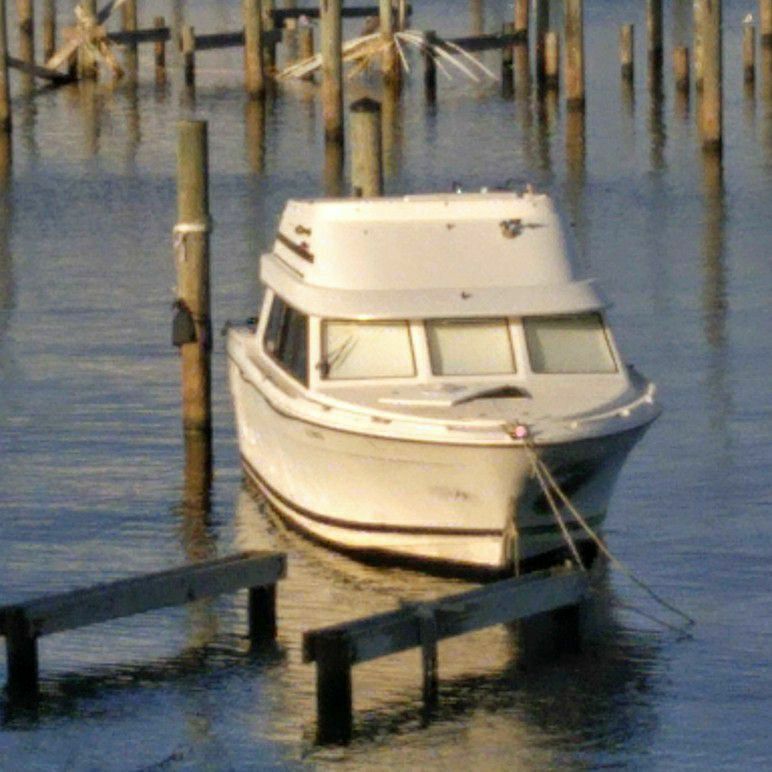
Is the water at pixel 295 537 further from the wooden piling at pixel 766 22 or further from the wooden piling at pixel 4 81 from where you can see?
the wooden piling at pixel 766 22

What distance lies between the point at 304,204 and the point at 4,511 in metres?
3.07

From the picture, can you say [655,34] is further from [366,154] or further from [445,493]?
[445,493]

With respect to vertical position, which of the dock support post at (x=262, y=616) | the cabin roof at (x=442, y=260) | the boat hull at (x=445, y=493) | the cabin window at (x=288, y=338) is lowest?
the dock support post at (x=262, y=616)

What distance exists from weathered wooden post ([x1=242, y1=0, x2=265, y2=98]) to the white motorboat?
28390mm

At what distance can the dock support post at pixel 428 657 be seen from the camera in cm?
1310

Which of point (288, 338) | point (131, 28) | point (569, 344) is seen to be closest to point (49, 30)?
point (131, 28)

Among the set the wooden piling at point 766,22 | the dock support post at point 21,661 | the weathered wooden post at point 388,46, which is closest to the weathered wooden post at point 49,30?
the weathered wooden post at point 388,46

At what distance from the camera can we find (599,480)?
1580cm

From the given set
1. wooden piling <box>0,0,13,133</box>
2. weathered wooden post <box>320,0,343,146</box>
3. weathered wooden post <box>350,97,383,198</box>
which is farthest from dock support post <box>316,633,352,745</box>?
wooden piling <box>0,0,13,133</box>

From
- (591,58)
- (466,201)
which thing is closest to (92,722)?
(466,201)

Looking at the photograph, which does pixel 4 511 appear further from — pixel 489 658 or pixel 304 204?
pixel 489 658

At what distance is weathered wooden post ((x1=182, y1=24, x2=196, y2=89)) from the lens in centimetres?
5156

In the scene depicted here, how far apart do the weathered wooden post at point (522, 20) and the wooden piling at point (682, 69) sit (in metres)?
4.92

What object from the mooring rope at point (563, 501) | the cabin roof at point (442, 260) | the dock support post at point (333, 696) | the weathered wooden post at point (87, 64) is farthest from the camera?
the weathered wooden post at point (87, 64)
